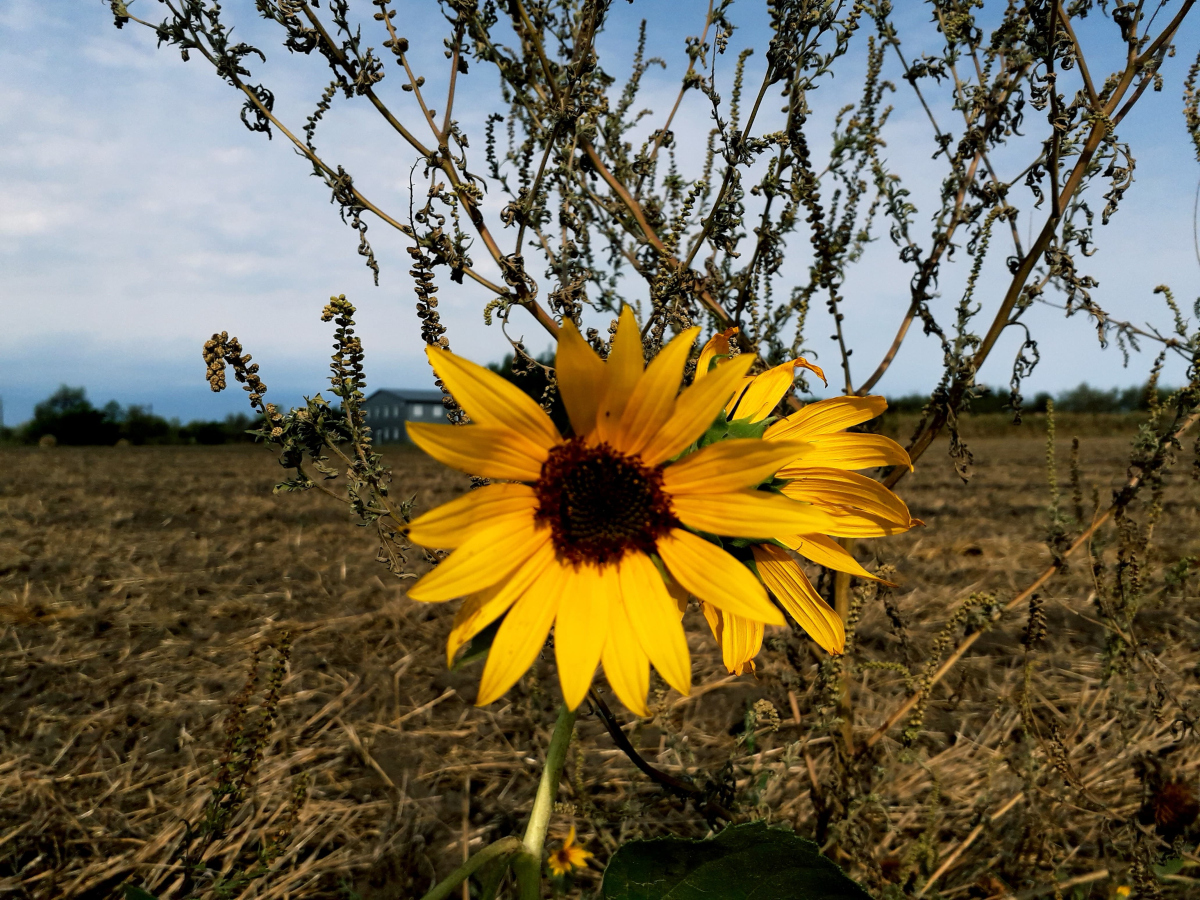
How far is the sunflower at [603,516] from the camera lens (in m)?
0.69

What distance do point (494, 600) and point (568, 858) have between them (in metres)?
1.67

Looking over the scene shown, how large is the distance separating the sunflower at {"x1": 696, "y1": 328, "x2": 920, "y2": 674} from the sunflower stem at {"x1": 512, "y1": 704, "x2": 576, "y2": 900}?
0.19 m

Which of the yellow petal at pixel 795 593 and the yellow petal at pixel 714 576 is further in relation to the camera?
the yellow petal at pixel 795 593

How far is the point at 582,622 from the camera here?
0.74 m

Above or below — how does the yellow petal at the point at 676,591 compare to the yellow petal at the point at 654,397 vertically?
below

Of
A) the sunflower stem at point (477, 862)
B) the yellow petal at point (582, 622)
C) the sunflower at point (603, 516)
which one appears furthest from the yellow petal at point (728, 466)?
the sunflower stem at point (477, 862)

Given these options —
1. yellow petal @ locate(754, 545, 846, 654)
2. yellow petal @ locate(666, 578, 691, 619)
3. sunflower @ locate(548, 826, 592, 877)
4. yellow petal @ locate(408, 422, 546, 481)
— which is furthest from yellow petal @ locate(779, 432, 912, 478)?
sunflower @ locate(548, 826, 592, 877)

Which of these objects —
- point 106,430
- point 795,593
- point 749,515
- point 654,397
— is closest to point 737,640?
point 795,593

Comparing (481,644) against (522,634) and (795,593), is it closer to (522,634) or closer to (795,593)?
(522,634)

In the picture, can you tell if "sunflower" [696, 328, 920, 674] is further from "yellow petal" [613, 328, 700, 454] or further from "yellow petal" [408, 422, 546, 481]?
"yellow petal" [408, 422, 546, 481]

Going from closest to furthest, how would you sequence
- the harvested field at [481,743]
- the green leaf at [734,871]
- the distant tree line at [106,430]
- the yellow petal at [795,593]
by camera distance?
the yellow petal at [795,593]
the green leaf at [734,871]
the harvested field at [481,743]
the distant tree line at [106,430]

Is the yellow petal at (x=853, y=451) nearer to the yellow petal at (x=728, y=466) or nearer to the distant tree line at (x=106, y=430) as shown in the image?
the yellow petal at (x=728, y=466)

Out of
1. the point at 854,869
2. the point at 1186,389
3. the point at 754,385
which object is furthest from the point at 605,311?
the point at 854,869

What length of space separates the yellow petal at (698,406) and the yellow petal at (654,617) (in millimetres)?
119
